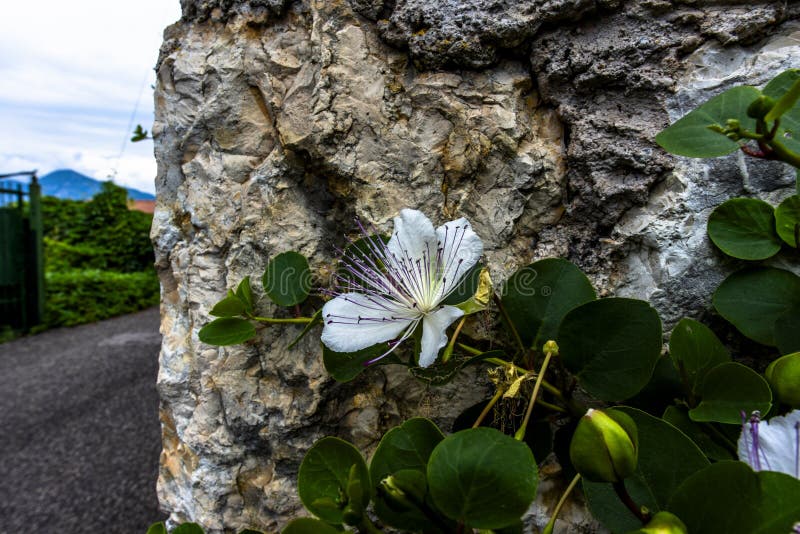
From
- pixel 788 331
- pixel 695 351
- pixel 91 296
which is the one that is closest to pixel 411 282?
pixel 695 351

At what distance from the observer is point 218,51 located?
1.14 metres

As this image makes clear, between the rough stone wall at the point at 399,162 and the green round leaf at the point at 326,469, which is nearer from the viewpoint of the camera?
the green round leaf at the point at 326,469

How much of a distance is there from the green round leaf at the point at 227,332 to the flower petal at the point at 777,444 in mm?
797

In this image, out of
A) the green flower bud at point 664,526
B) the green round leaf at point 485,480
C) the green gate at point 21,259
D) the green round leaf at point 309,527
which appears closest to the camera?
the green flower bud at point 664,526

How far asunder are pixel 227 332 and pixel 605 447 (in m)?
0.72

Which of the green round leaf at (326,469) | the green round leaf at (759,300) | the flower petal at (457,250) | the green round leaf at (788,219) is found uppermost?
the green round leaf at (788,219)

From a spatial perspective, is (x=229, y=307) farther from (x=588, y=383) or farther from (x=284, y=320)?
(x=588, y=383)

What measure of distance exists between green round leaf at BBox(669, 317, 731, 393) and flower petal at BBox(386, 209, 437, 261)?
0.38m

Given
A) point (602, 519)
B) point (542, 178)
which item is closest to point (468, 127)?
point (542, 178)

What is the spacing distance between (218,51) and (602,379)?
101 cm

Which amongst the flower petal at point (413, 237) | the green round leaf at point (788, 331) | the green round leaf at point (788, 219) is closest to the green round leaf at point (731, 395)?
the green round leaf at point (788, 331)

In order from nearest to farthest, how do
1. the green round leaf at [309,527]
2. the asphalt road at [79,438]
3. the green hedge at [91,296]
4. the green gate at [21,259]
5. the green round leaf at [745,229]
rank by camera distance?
the green round leaf at [309,527]
the green round leaf at [745,229]
the asphalt road at [79,438]
the green gate at [21,259]
the green hedge at [91,296]

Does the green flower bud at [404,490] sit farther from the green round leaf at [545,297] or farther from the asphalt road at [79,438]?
the asphalt road at [79,438]

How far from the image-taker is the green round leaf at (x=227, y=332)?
99cm
